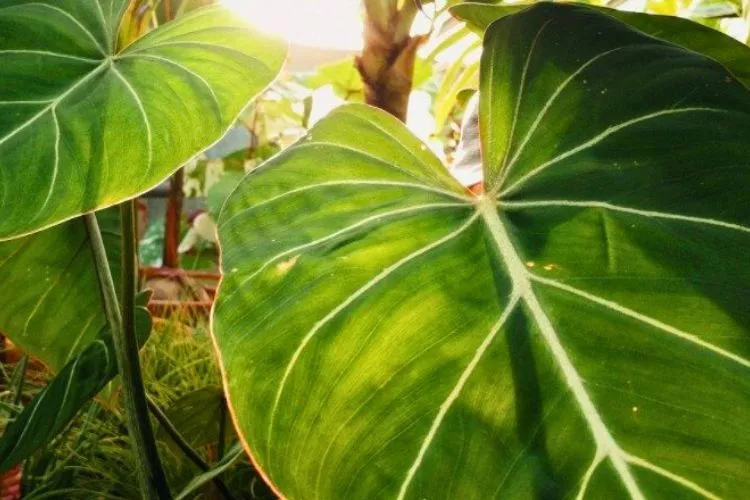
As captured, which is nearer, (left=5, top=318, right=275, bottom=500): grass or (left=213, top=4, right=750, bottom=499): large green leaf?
(left=213, top=4, right=750, bottom=499): large green leaf

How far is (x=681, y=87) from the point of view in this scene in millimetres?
531

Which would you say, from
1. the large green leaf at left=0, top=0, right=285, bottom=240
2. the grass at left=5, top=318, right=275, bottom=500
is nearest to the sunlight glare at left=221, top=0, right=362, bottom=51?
the large green leaf at left=0, top=0, right=285, bottom=240

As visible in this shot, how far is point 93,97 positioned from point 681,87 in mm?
510

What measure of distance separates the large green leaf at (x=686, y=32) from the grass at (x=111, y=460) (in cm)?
70

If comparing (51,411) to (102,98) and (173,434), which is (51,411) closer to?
(173,434)

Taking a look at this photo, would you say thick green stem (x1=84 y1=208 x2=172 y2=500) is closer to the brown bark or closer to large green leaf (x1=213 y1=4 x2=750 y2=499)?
large green leaf (x1=213 y1=4 x2=750 y2=499)

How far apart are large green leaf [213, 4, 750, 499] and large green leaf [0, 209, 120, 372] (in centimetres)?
64

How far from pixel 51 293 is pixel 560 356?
929 millimetres

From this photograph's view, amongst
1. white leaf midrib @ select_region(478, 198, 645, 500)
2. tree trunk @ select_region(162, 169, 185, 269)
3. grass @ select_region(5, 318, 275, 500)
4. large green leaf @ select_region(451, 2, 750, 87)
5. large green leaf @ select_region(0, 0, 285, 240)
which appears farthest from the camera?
tree trunk @ select_region(162, 169, 185, 269)

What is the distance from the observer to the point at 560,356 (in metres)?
0.42

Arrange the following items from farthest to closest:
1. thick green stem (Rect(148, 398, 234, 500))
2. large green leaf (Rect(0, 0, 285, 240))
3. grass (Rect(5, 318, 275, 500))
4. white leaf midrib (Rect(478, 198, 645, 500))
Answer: grass (Rect(5, 318, 275, 500)), thick green stem (Rect(148, 398, 234, 500)), large green leaf (Rect(0, 0, 285, 240)), white leaf midrib (Rect(478, 198, 645, 500))

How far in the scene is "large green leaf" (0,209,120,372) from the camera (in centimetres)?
112

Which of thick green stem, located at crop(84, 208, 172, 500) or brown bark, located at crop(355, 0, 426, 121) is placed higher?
brown bark, located at crop(355, 0, 426, 121)

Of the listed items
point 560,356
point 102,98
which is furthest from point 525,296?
point 102,98
